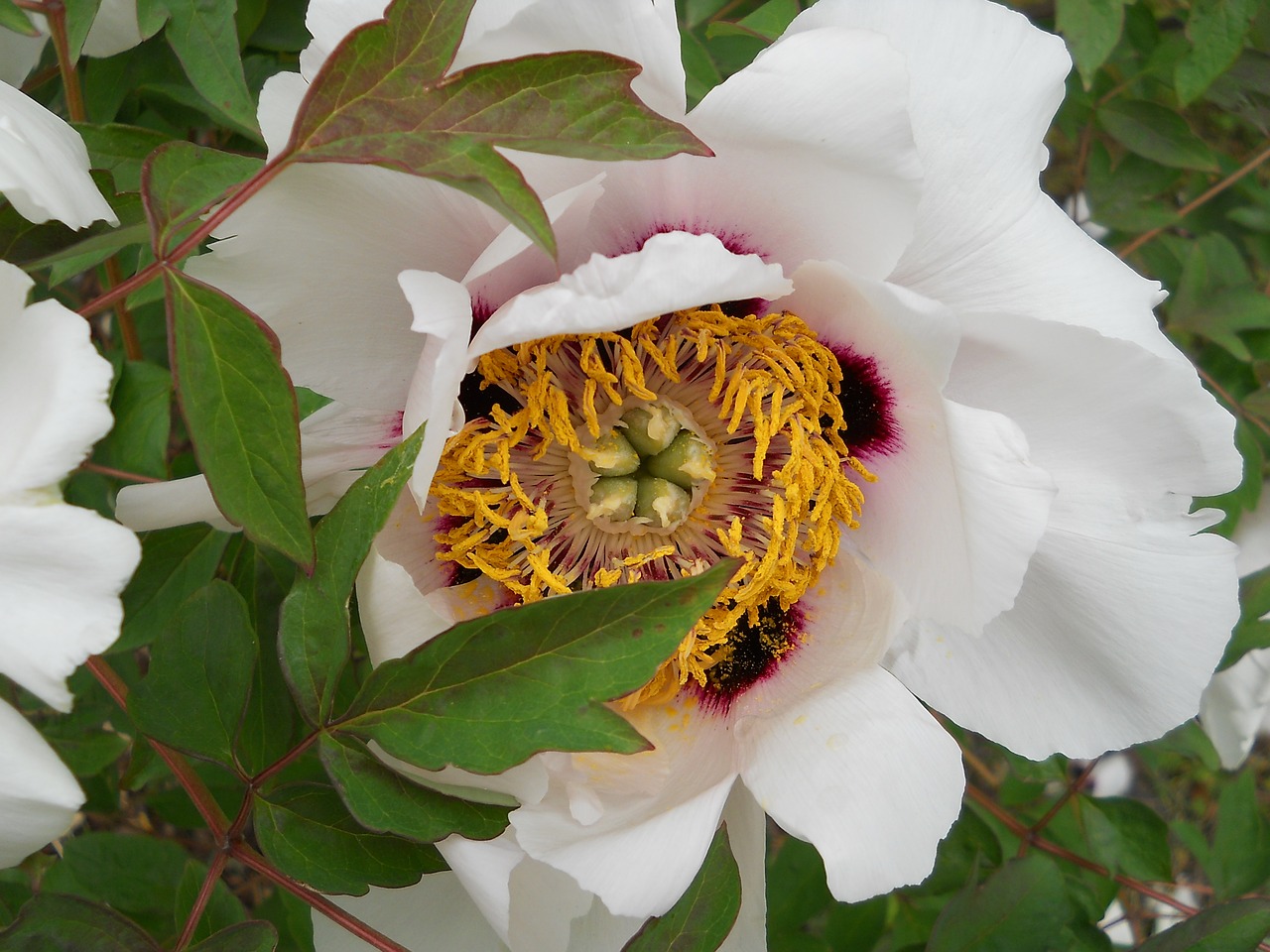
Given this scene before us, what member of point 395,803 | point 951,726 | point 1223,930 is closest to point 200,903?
point 395,803

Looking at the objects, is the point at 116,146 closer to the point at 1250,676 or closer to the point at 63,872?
the point at 63,872

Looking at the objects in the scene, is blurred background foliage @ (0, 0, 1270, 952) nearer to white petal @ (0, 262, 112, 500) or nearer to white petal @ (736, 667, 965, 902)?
white petal @ (0, 262, 112, 500)

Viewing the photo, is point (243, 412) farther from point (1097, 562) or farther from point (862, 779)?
point (1097, 562)

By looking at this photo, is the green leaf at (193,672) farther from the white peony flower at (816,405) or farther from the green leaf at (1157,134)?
the green leaf at (1157,134)

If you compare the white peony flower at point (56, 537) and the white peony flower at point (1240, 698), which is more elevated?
the white peony flower at point (56, 537)

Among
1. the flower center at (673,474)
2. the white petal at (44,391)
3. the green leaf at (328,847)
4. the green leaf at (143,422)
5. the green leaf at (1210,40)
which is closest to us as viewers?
the white petal at (44,391)

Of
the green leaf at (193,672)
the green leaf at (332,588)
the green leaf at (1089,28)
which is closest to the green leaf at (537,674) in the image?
the green leaf at (332,588)

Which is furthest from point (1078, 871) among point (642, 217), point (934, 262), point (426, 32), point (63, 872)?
point (426, 32)

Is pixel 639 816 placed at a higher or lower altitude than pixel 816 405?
lower
